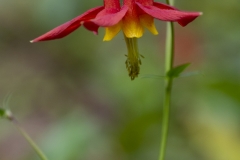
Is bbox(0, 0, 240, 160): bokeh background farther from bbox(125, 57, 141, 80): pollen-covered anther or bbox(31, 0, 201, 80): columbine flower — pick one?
bbox(31, 0, 201, 80): columbine flower

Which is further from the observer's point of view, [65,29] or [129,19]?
[129,19]

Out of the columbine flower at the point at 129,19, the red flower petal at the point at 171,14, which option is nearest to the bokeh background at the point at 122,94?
the columbine flower at the point at 129,19

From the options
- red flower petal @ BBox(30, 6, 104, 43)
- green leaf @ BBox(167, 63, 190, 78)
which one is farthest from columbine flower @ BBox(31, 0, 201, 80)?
green leaf @ BBox(167, 63, 190, 78)

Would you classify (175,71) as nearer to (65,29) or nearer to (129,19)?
(129,19)

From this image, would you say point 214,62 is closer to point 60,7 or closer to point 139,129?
point 139,129

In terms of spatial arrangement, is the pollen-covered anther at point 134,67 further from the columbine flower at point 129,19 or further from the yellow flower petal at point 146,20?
the yellow flower petal at point 146,20

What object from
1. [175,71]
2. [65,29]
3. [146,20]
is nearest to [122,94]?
[175,71]
